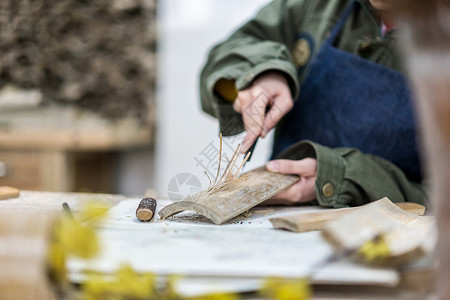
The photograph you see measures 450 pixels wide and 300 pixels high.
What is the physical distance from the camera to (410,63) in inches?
15.1

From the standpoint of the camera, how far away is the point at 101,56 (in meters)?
2.44

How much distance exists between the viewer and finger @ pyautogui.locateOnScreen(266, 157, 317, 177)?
2.65 feet

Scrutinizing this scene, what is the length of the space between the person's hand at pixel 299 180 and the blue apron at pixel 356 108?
229 mm

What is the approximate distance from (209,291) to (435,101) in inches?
9.3

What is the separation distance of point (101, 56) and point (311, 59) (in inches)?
63.0

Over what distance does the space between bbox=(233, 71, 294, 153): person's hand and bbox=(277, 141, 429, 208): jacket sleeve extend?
0.08 metres

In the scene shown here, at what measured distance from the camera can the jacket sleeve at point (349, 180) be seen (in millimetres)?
812

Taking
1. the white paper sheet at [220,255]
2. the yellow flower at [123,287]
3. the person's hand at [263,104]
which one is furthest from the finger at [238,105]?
the yellow flower at [123,287]

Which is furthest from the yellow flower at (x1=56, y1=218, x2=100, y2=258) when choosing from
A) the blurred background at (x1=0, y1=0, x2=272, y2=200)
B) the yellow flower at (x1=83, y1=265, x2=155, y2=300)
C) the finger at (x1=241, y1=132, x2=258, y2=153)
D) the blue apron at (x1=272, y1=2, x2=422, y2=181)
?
the blurred background at (x1=0, y1=0, x2=272, y2=200)

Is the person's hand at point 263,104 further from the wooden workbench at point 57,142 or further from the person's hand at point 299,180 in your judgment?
the wooden workbench at point 57,142

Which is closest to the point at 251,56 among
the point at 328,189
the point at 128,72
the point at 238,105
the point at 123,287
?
the point at 238,105

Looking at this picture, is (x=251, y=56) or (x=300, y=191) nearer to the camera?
(x=300, y=191)

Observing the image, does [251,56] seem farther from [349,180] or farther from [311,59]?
[349,180]

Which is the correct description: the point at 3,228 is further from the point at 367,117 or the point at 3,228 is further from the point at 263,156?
the point at 263,156
